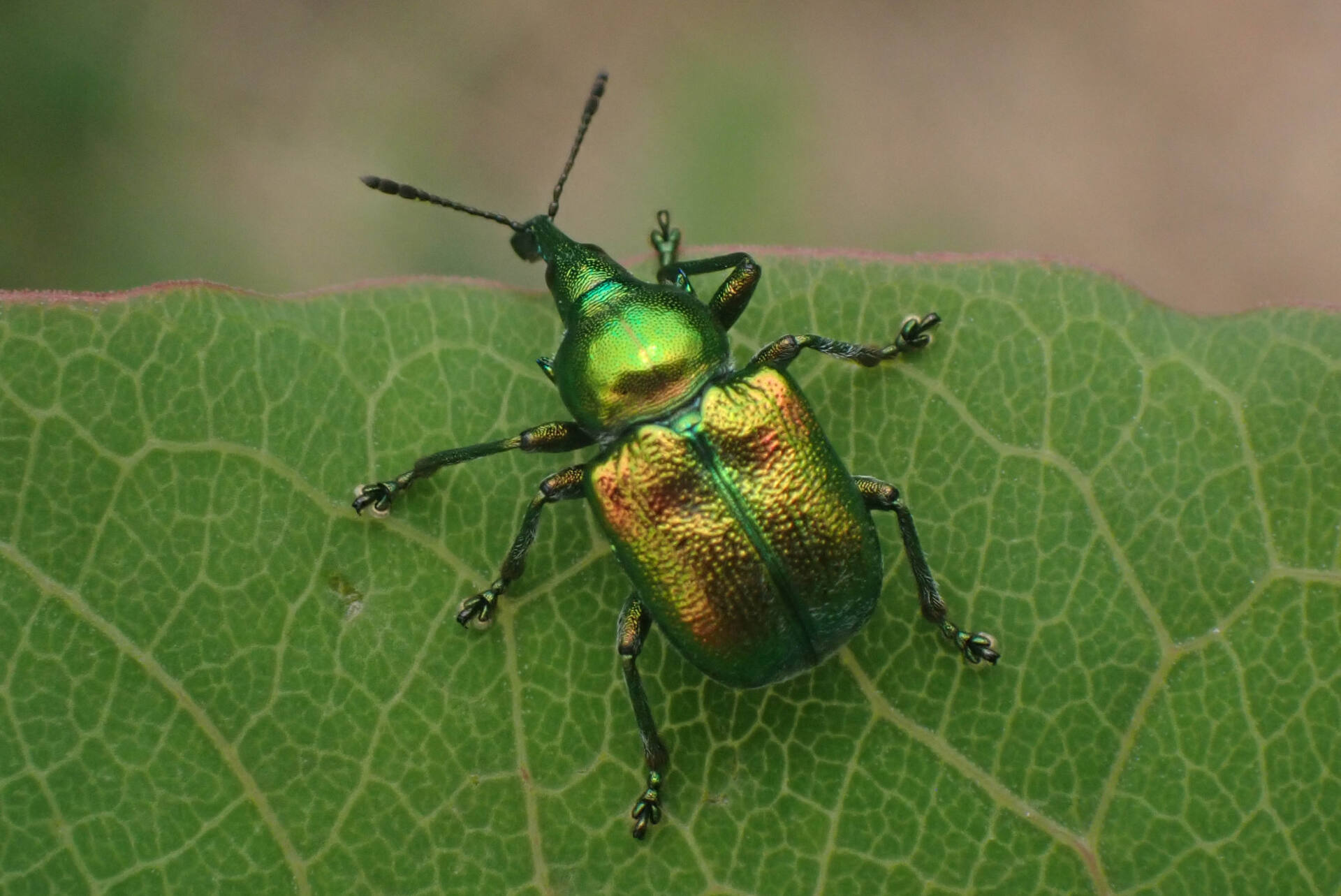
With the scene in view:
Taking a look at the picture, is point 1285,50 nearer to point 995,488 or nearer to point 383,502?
point 995,488

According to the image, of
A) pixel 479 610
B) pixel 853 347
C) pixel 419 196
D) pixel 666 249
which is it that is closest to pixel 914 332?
pixel 853 347

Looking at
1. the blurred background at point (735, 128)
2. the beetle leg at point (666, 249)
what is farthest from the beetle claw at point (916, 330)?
the blurred background at point (735, 128)

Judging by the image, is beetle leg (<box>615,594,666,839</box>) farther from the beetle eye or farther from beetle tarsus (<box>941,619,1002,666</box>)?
the beetle eye

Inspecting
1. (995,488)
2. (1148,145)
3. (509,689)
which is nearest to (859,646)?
(995,488)

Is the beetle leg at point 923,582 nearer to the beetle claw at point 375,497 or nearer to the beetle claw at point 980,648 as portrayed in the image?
the beetle claw at point 980,648

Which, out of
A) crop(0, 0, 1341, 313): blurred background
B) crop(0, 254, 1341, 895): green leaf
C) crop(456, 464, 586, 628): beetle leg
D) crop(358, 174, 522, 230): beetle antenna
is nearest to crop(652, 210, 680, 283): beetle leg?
crop(358, 174, 522, 230): beetle antenna

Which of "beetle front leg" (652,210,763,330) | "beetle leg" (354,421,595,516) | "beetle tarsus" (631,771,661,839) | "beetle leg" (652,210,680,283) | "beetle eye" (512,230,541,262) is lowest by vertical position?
"beetle tarsus" (631,771,661,839)

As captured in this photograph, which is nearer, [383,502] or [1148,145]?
[383,502]
